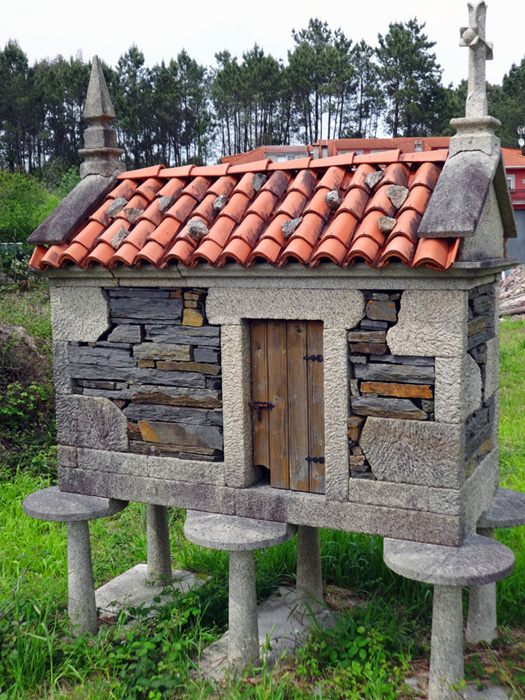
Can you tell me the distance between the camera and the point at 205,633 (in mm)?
4738

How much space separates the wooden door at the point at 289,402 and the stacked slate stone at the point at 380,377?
0.23m

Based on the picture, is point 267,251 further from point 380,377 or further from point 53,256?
point 53,256

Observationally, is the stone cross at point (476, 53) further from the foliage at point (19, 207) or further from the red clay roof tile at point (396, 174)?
the foliage at point (19, 207)

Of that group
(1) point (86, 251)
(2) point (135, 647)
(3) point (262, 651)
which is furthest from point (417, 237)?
(2) point (135, 647)

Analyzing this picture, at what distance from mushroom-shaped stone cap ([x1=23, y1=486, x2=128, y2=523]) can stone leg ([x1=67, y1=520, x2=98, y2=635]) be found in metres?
0.17

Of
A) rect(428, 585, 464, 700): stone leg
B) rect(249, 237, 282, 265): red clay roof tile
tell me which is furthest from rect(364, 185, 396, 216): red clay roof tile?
rect(428, 585, 464, 700): stone leg

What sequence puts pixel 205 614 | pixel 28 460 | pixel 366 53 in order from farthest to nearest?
pixel 366 53
pixel 28 460
pixel 205 614

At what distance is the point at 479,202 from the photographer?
3.54 metres

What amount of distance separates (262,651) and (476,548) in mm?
1654

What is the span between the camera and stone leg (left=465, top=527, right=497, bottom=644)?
468 cm

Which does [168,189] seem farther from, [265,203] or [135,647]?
[135,647]

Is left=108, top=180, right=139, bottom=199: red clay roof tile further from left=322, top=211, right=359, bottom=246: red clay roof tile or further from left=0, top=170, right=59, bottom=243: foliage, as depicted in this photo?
left=0, top=170, right=59, bottom=243: foliage

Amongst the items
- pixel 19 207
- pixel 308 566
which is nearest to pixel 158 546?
pixel 308 566

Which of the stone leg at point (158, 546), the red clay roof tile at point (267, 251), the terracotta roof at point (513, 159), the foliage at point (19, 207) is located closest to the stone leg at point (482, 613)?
the red clay roof tile at point (267, 251)
